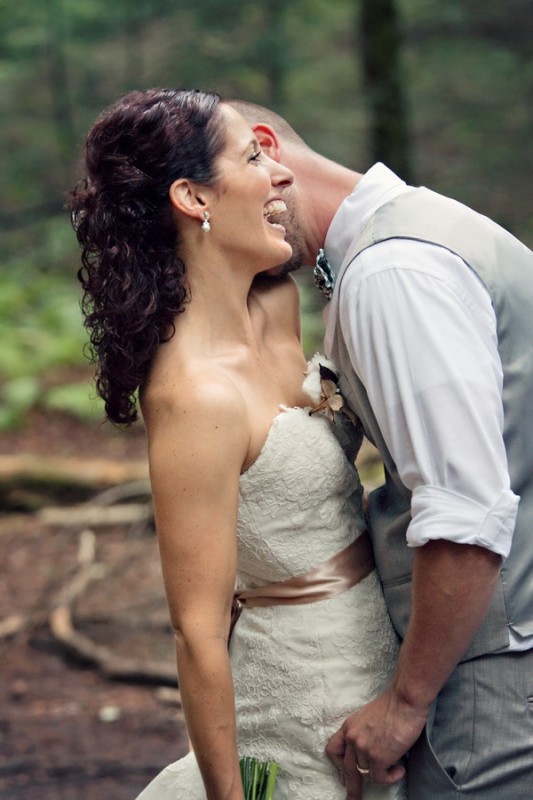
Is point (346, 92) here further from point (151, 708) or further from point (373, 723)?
point (373, 723)

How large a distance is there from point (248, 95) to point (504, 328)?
27.9 ft

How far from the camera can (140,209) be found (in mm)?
2305

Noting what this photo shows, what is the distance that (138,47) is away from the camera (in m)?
12.0

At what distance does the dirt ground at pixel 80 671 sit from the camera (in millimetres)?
4578

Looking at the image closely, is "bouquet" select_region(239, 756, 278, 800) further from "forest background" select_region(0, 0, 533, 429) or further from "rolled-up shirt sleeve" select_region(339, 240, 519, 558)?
"forest background" select_region(0, 0, 533, 429)

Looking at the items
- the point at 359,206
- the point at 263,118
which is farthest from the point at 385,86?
the point at 359,206

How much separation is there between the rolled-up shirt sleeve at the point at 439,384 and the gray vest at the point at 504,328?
5cm

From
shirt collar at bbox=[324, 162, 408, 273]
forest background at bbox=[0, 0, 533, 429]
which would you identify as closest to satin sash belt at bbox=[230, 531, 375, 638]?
shirt collar at bbox=[324, 162, 408, 273]

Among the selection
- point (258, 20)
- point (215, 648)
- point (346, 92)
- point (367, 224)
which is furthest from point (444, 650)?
point (346, 92)

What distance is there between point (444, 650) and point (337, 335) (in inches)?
26.4

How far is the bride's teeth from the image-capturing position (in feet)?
8.09

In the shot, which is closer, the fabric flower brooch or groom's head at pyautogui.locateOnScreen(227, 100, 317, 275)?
the fabric flower brooch

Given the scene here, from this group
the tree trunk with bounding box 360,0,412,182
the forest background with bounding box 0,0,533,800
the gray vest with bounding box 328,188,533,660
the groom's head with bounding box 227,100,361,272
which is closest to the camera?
the gray vest with bounding box 328,188,533,660

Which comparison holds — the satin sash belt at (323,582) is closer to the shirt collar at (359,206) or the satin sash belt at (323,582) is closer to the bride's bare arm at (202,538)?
the bride's bare arm at (202,538)
